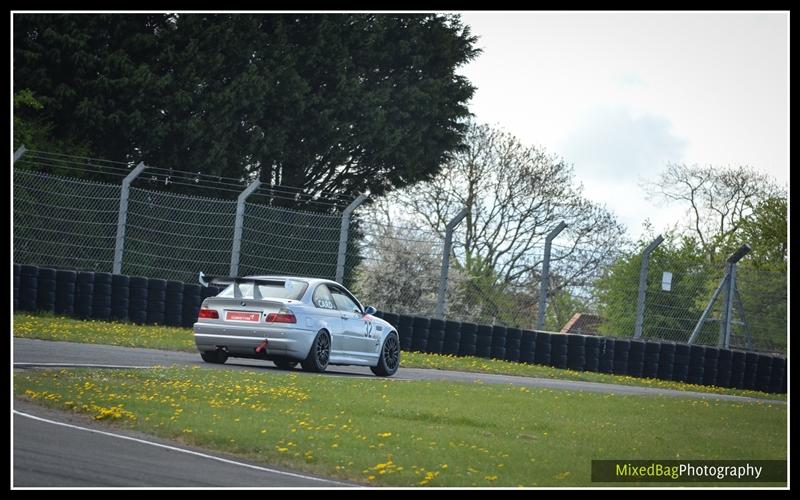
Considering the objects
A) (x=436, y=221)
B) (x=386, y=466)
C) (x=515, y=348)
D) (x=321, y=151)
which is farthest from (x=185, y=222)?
(x=436, y=221)

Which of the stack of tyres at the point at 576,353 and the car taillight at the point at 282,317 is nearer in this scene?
the car taillight at the point at 282,317

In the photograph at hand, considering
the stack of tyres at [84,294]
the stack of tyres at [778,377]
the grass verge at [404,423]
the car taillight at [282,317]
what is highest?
the stack of tyres at [84,294]

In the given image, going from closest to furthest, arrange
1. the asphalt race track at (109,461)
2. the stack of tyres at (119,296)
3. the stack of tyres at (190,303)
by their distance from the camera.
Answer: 1. the asphalt race track at (109,461)
2. the stack of tyres at (119,296)
3. the stack of tyres at (190,303)

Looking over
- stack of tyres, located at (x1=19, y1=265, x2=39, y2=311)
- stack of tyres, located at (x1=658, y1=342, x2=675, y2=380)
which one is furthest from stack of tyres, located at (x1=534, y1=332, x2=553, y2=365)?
stack of tyres, located at (x1=19, y1=265, x2=39, y2=311)

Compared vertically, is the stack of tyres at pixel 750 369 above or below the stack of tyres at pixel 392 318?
below

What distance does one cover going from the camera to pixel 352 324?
63.0 feet

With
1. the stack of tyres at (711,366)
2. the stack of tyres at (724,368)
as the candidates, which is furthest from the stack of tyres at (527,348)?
the stack of tyres at (724,368)

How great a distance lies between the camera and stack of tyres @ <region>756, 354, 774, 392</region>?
84.6 feet

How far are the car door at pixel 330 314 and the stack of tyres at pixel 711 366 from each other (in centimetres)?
945

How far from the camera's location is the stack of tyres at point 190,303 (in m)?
23.9

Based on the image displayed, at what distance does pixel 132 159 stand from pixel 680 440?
75.6ft

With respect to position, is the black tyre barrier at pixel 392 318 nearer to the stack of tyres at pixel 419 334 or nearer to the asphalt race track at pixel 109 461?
the stack of tyres at pixel 419 334

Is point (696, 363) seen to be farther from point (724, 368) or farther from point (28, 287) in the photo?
point (28, 287)

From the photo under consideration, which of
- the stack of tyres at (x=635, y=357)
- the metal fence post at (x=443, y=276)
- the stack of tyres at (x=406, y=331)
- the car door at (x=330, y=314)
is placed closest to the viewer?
the car door at (x=330, y=314)
